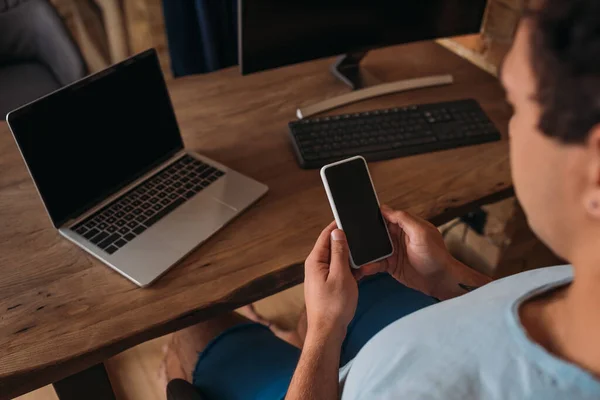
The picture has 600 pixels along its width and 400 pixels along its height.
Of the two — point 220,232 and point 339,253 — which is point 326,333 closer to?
point 339,253

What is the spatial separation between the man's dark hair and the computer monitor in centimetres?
66

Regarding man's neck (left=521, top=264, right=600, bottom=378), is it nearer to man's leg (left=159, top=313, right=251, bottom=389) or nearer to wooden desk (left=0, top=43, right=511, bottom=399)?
wooden desk (left=0, top=43, right=511, bottom=399)

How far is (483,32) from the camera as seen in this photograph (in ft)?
4.74

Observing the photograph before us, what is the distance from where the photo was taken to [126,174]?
931mm

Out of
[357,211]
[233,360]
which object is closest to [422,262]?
[357,211]

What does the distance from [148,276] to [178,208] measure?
0.15 metres

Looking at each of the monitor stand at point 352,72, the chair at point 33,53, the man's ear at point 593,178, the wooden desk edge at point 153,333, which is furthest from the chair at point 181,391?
the chair at point 33,53

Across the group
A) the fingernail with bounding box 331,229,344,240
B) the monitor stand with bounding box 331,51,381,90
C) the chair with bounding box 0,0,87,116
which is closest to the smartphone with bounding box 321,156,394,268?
the fingernail with bounding box 331,229,344,240

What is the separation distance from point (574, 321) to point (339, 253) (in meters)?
0.32

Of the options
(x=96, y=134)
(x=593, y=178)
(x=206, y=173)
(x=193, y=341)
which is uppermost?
(x=593, y=178)

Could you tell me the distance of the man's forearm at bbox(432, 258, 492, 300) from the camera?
2.80ft

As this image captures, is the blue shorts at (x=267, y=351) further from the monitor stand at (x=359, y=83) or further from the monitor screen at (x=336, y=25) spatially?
the monitor screen at (x=336, y=25)

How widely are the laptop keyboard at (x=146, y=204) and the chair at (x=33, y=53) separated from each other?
89cm

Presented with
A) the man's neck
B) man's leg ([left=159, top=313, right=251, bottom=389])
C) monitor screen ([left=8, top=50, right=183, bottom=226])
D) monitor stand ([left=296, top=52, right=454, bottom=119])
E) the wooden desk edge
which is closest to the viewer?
the man's neck
